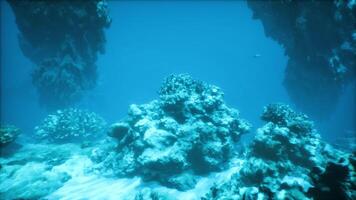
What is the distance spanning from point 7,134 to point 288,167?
1163 centimetres

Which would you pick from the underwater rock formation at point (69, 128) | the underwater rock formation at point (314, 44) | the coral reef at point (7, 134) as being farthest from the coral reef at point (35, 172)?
the underwater rock formation at point (314, 44)

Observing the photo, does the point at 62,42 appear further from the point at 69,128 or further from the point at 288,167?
the point at 288,167

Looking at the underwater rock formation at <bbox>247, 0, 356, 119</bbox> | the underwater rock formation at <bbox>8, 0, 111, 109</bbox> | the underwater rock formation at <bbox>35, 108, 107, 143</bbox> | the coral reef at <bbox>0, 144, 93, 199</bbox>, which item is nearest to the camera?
the coral reef at <bbox>0, 144, 93, 199</bbox>

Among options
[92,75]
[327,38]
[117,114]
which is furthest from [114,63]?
[327,38]

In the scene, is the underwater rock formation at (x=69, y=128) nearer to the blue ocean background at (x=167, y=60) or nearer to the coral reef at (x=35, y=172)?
the coral reef at (x=35, y=172)

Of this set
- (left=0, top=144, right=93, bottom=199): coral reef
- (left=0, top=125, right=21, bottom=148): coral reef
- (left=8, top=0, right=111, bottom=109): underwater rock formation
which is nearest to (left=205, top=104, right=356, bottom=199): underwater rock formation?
(left=0, top=144, right=93, bottom=199): coral reef

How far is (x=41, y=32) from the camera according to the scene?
690 inches

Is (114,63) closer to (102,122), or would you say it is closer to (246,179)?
(102,122)

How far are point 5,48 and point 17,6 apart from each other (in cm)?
10642

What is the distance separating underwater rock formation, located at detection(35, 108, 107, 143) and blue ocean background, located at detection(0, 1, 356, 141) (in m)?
12.0

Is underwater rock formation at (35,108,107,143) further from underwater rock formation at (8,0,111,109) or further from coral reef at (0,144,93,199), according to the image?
underwater rock formation at (8,0,111,109)

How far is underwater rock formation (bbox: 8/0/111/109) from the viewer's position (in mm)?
15969

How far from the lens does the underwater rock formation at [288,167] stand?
407 cm

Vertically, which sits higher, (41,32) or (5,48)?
(5,48)
